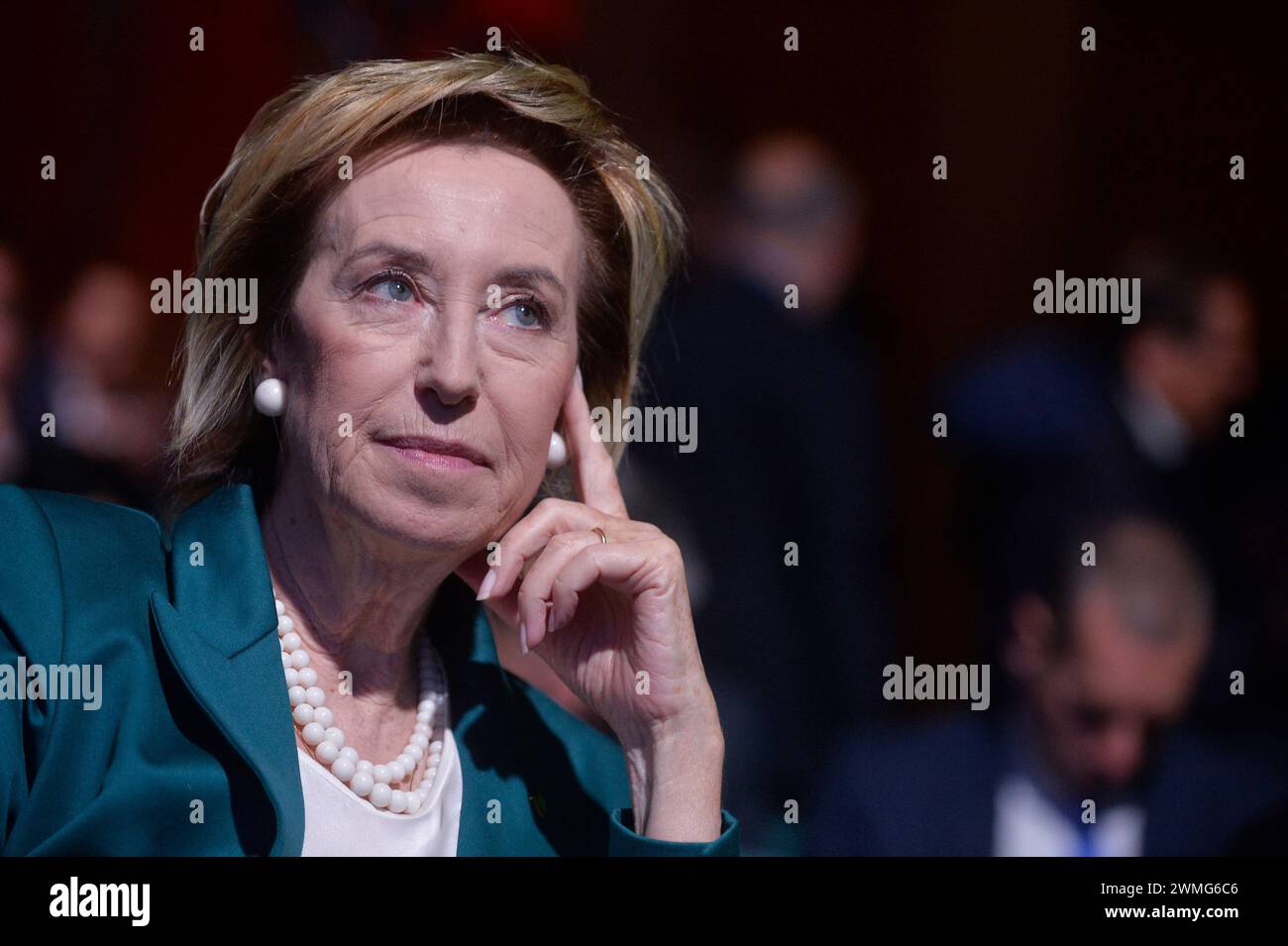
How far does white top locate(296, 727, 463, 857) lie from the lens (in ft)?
6.71

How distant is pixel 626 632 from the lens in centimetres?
227

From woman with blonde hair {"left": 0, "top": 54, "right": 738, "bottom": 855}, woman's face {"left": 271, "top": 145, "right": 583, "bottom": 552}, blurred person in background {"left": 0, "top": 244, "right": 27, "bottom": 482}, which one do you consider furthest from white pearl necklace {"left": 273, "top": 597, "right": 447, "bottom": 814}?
blurred person in background {"left": 0, "top": 244, "right": 27, "bottom": 482}

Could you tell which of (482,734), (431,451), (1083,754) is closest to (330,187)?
(431,451)

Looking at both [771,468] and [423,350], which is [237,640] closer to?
[423,350]

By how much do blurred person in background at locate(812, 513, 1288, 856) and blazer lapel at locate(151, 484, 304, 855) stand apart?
1.29 meters

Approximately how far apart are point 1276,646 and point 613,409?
5.53ft

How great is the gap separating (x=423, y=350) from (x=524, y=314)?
0.19 metres

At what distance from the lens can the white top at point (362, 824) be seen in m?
2.04

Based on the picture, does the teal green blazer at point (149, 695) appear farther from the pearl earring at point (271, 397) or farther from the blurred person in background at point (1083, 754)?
the blurred person in background at point (1083, 754)

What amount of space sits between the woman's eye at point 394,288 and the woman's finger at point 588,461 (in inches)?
14.5

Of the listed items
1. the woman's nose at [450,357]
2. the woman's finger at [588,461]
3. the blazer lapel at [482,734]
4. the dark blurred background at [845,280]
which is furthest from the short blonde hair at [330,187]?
the dark blurred background at [845,280]

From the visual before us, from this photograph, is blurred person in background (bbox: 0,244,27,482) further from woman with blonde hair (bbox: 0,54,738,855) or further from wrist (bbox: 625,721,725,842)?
wrist (bbox: 625,721,725,842)
